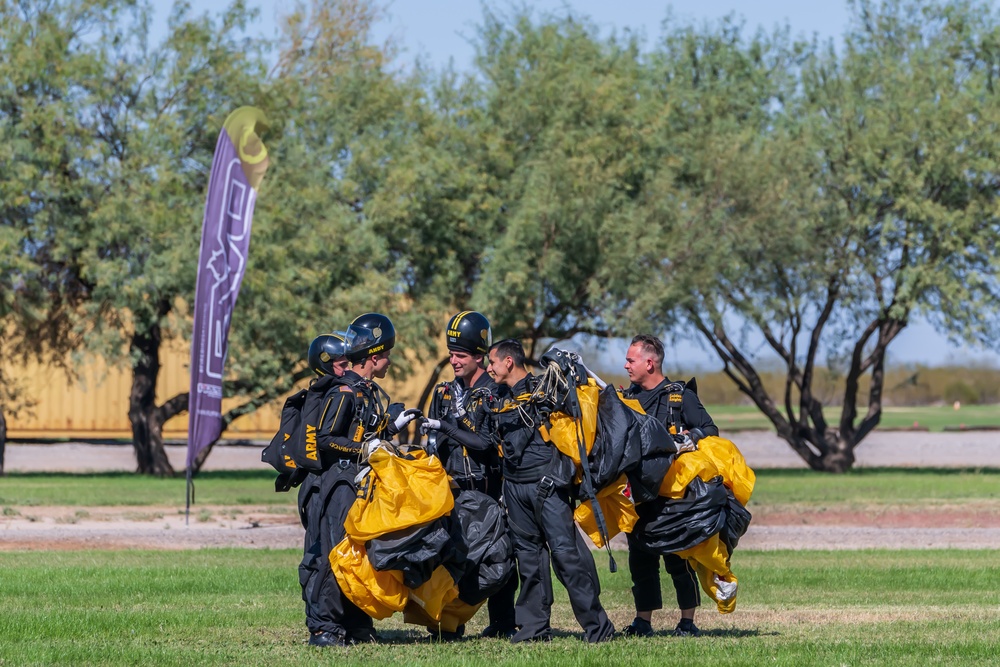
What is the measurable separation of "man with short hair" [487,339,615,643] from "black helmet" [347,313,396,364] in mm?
871

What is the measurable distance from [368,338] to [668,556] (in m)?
2.35

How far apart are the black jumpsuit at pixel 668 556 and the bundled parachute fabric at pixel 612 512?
26 centimetres

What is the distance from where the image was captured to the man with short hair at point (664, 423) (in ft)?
28.2

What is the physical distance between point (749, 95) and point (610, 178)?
5883mm

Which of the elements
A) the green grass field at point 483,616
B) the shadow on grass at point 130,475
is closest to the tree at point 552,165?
the shadow on grass at point 130,475

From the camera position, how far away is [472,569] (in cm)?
823

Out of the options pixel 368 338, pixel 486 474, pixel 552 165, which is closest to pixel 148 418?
pixel 552 165

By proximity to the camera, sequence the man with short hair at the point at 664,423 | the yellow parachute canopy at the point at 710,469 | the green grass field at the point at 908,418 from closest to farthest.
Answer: the yellow parachute canopy at the point at 710,469, the man with short hair at the point at 664,423, the green grass field at the point at 908,418

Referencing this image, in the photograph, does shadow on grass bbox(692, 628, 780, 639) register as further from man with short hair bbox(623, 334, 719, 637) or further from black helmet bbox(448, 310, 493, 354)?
black helmet bbox(448, 310, 493, 354)

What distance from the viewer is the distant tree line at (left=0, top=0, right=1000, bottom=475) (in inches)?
1150

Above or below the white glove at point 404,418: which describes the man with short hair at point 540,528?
below

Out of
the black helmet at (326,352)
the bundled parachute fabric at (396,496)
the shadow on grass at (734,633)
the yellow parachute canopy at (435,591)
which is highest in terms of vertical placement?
the black helmet at (326,352)

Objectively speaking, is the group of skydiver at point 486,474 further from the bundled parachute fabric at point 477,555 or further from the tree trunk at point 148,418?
the tree trunk at point 148,418

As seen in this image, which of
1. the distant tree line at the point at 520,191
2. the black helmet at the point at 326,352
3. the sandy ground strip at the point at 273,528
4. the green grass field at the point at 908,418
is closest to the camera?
the black helmet at the point at 326,352
